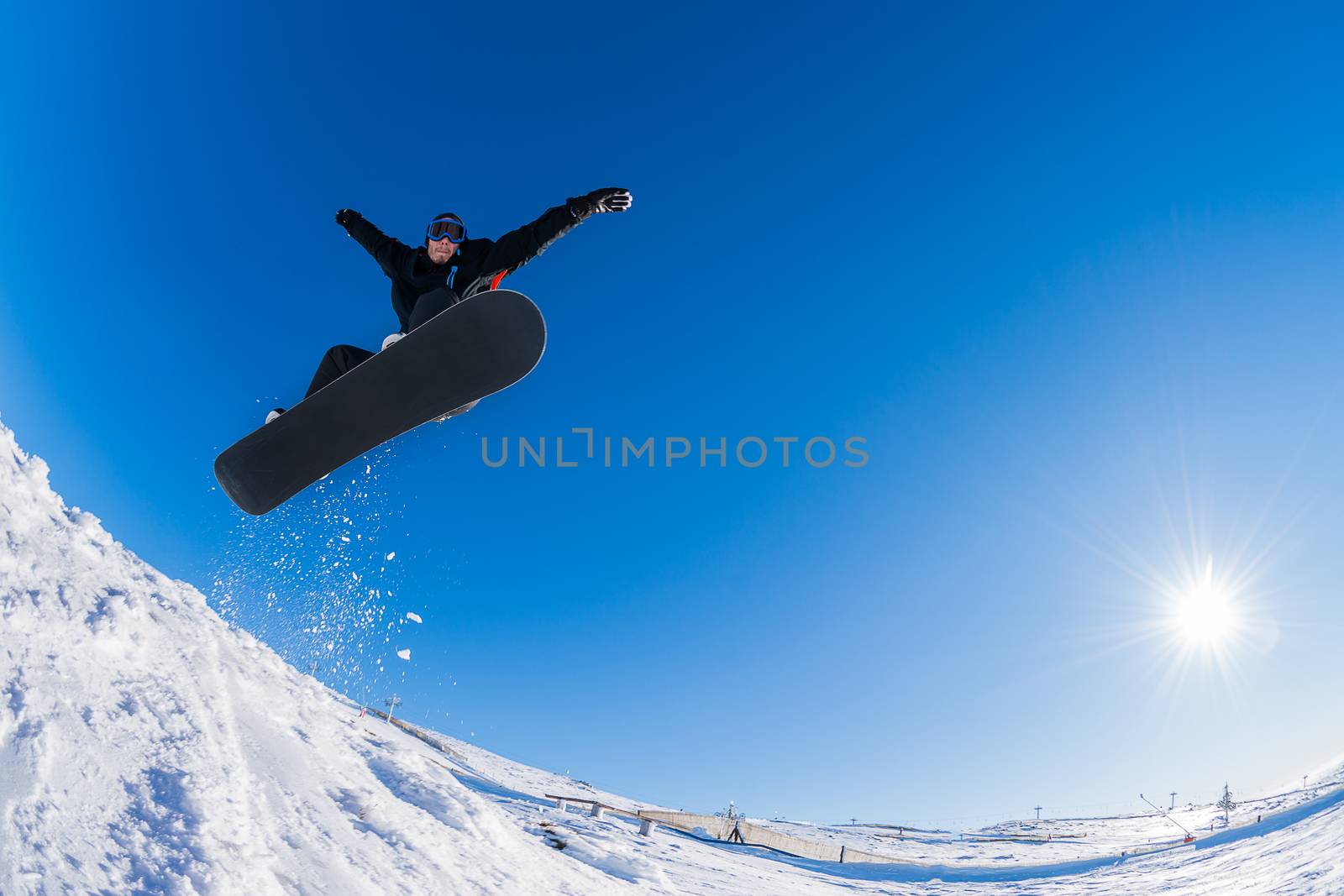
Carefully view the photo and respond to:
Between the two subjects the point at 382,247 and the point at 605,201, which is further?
the point at 382,247

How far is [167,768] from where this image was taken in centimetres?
357

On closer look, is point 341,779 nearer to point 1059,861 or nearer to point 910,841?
point 1059,861

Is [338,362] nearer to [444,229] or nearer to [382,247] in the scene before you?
[382,247]

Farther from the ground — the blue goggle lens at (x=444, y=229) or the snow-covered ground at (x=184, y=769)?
the blue goggle lens at (x=444, y=229)

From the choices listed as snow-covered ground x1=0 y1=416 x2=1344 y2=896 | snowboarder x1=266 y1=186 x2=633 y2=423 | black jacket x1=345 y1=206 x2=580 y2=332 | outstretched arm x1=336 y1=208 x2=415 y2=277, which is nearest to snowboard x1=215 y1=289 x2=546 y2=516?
snowboarder x1=266 y1=186 x2=633 y2=423

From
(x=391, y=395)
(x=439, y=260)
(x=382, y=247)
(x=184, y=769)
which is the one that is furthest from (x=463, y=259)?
(x=184, y=769)

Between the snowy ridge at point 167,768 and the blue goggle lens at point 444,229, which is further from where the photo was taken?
the blue goggle lens at point 444,229

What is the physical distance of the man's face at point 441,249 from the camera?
5.95 m

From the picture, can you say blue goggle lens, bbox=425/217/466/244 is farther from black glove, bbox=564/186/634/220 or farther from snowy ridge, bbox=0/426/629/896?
snowy ridge, bbox=0/426/629/896

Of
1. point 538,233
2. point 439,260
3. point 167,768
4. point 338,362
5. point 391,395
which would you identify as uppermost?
point 538,233

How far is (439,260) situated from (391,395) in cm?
125

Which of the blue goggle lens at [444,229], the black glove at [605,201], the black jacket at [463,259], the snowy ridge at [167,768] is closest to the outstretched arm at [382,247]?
the black jacket at [463,259]

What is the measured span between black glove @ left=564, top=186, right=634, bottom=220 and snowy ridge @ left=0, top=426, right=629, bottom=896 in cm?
432

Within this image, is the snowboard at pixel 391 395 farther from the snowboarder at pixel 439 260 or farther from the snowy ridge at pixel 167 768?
the snowy ridge at pixel 167 768
